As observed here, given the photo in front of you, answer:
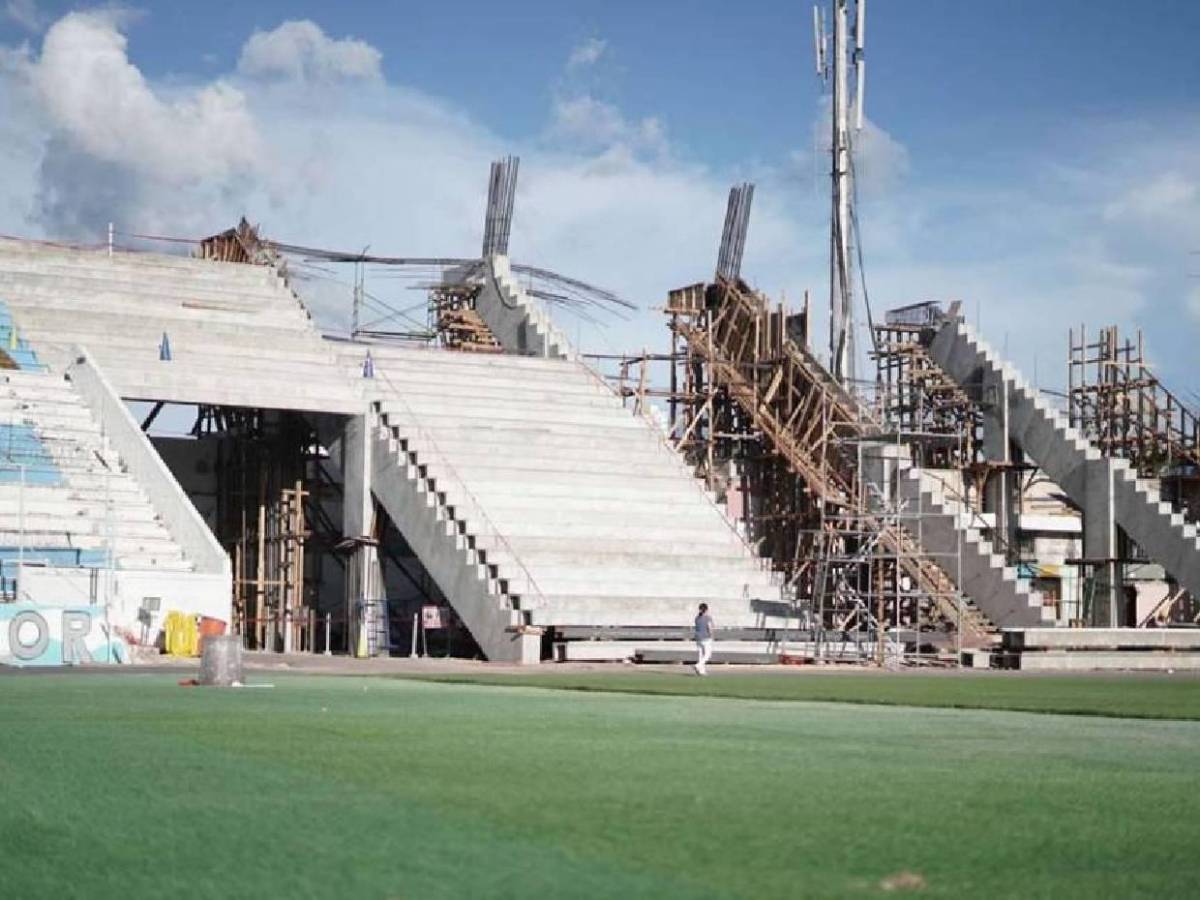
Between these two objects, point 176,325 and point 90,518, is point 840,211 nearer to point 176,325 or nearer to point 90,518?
point 176,325

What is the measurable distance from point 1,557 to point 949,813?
Answer: 29.7 m

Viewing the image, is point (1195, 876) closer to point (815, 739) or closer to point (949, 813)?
point (949, 813)

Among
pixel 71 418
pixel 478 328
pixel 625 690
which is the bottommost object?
pixel 625 690

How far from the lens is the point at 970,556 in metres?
43.9

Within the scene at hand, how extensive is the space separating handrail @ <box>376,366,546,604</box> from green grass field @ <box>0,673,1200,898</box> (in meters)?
23.4

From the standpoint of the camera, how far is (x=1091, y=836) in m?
7.47

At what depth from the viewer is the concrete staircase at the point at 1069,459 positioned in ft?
148

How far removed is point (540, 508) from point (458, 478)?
1.96m

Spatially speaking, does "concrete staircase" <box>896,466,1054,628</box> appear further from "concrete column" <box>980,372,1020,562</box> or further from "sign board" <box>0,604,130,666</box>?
"sign board" <box>0,604,130,666</box>

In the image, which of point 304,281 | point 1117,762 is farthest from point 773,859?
point 304,281

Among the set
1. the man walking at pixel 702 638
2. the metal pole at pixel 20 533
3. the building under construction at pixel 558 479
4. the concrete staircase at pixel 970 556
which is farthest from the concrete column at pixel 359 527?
the man walking at pixel 702 638

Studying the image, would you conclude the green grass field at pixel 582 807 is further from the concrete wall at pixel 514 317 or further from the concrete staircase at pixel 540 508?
the concrete wall at pixel 514 317

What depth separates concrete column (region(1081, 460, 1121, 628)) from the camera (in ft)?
153

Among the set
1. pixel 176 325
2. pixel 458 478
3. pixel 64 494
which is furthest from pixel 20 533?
pixel 176 325
